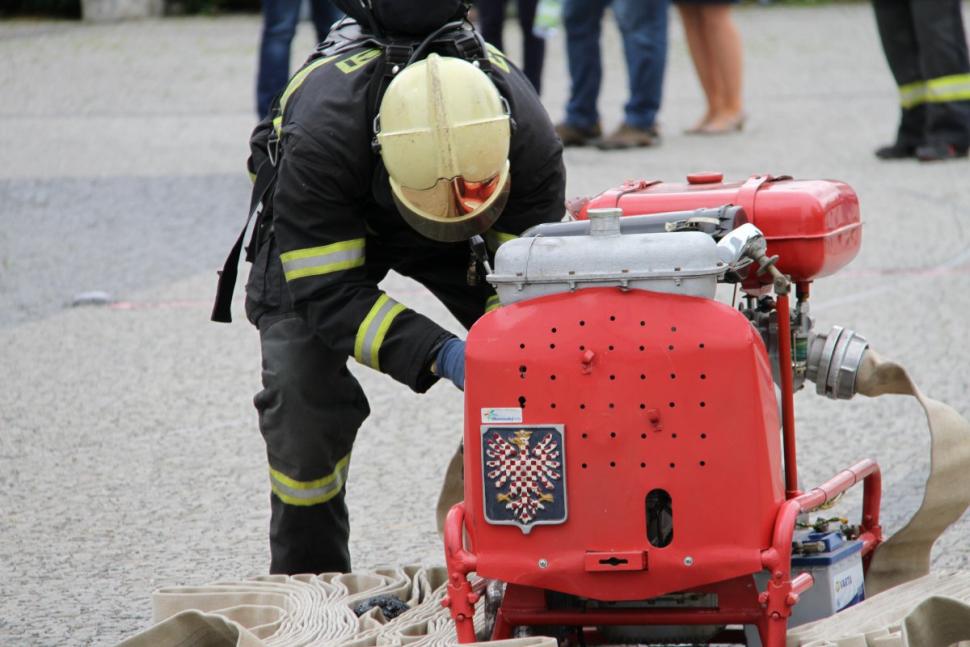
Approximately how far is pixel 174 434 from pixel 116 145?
5197 mm

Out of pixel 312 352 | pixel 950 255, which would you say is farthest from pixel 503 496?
pixel 950 255

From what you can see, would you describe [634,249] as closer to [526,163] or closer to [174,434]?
[526,163]

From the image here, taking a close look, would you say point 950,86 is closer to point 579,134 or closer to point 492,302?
point 579,134

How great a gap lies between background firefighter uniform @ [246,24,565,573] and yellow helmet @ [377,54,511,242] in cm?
14

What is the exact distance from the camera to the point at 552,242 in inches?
93.2

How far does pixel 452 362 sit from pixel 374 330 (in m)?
0.20

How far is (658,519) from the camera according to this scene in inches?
92.2

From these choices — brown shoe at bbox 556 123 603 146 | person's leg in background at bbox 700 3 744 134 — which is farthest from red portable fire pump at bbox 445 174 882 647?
person's leg in background at bbox 700 3 744 134

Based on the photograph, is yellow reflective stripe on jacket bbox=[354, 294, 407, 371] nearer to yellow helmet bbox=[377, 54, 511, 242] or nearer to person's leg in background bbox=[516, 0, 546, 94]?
yellow helmet bbox=[377, 54, 511, 242]

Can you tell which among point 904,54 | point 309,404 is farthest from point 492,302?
point 904,54

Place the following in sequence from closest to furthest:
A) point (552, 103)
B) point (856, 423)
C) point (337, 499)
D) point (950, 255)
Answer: point (337, 499) → point (856, 423) → point (950, 255) → point (552, 103)

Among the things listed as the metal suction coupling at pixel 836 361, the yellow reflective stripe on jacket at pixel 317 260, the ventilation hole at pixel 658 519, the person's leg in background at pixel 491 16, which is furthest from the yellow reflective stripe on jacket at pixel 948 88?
the ventilation hole at pixel 658 519

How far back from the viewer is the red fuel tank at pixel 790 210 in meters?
2.63

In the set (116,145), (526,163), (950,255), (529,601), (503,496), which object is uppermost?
(526,163)
